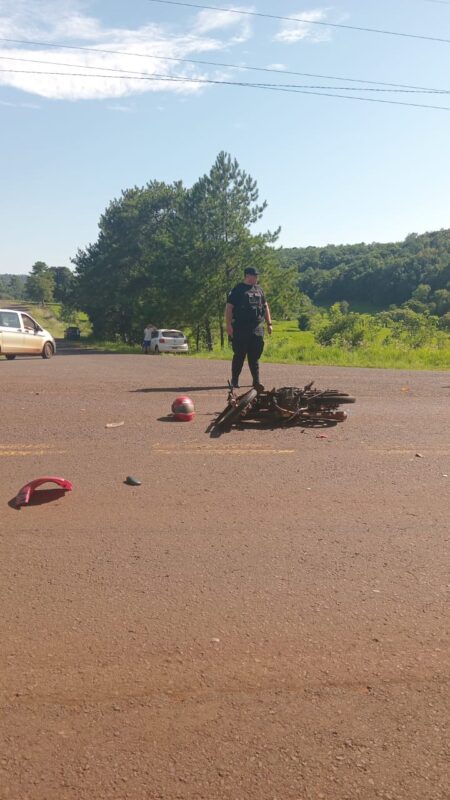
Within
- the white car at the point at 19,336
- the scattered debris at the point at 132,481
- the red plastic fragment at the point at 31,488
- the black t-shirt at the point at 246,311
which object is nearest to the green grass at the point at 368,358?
the white car at the point at 19,336

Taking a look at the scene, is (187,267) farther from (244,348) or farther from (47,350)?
(244,348)

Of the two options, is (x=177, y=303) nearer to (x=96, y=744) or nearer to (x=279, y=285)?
(x=279, y=285)

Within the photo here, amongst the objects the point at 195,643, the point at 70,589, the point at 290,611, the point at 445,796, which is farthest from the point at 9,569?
the point at 445,796

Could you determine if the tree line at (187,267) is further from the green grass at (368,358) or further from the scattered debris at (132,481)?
the scattered debris at (132,481)

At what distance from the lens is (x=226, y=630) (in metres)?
2.92

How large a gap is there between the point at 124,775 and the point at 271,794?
46cm

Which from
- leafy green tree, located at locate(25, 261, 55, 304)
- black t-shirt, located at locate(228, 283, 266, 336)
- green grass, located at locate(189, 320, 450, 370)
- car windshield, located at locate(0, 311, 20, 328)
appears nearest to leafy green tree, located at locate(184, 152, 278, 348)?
green grass, located at locate(189, 320, 450, 370)

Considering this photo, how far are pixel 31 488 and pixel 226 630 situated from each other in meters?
2.33

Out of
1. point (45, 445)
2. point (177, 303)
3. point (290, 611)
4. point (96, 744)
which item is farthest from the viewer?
point (177, 303)

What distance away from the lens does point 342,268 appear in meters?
120

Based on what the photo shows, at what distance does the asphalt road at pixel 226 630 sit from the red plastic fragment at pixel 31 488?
0.09 metres

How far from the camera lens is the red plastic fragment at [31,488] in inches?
183

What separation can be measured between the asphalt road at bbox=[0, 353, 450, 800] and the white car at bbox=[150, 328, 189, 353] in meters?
29.7

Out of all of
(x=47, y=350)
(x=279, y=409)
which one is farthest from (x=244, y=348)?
(x=47, y=350)
